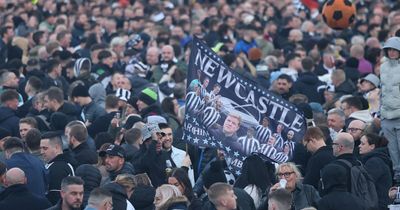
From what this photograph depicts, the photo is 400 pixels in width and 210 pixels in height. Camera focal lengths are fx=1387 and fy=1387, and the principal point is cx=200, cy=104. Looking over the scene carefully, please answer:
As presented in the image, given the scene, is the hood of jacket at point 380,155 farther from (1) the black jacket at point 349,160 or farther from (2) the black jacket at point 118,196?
(2) the black jacket at point 118,196

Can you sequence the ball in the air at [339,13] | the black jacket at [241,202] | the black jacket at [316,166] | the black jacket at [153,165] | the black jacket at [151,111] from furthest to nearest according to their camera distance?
the ball in the air at [339,13] < the black jacket at [151,111] < the black jacket at [153,165] < the black jacket at [316,166] < the black jacket at [241,202]

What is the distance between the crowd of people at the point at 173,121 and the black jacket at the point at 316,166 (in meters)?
0.02

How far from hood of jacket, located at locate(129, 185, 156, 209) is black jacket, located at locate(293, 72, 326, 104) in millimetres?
7735

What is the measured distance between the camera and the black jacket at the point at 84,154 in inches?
638

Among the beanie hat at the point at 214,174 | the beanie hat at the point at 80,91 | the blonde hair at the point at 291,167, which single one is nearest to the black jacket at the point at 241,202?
the blonde hair at the point at 291,167

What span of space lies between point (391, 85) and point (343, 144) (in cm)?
174

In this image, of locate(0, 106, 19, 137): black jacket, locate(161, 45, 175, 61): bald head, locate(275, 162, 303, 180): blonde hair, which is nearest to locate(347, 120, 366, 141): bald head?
locate(275, 162, 303, 180): blonde hair

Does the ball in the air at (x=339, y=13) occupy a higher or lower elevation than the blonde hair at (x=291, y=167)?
higher

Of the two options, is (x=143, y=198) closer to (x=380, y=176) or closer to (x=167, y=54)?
(x=380, y=176)

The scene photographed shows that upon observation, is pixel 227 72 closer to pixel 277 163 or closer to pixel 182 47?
pixel 277 163

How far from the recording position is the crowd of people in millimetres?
14297

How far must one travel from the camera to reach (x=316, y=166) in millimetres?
15656

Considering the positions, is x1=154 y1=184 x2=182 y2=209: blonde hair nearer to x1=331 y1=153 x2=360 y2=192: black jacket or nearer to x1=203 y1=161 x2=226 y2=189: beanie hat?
x1=203 y1=161 x2=226 y2=189: beanie hat

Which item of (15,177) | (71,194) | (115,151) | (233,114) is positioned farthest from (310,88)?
(71,194)
